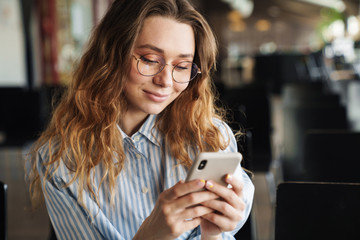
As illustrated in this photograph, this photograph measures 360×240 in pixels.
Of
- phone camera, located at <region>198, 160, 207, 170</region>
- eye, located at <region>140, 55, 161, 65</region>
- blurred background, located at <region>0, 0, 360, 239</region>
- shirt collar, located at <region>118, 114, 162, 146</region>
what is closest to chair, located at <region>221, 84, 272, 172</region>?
blurred background, located at <region>0, 0, 360, 239</region>

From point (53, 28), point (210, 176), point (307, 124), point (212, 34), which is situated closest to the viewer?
point (210, 176)

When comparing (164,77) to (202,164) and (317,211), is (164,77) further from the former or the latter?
(317,211)

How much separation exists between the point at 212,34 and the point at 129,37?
11.0 inches

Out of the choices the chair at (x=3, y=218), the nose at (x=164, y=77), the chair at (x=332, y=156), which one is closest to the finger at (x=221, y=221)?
the nose at (x=164, y=77)

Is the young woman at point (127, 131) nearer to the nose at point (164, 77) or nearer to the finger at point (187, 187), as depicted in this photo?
the nose at point (164, 77)

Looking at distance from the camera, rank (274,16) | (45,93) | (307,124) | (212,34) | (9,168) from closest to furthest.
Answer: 1. (212,34)
2. (307,124)
3. (45,93)
4. (9,168)
5. (274,16)

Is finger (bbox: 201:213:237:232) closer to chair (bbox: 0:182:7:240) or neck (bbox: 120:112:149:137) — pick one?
neck (bbox: 120:112:149:137)

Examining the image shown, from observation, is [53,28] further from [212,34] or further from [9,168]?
[212,34]

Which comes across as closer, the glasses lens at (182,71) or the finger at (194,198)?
the finger at (194,198)

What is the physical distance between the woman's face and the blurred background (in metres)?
0.21

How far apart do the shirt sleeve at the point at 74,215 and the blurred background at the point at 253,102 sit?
482 mm

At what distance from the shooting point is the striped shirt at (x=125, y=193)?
1.08m

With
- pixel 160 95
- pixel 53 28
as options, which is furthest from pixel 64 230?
pixel 53 28

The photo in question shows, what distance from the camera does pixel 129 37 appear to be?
3.62 feet
